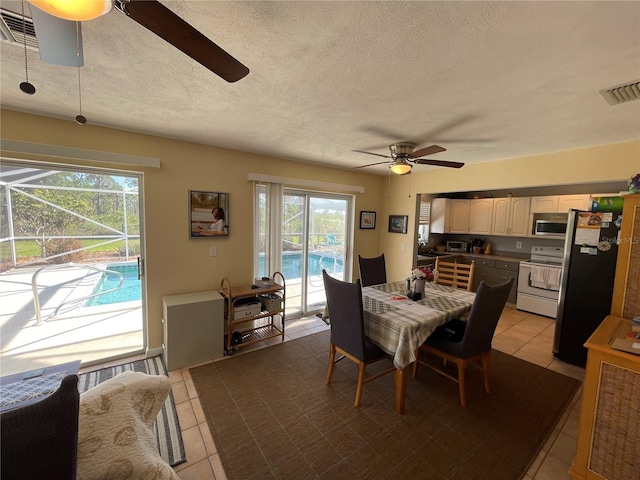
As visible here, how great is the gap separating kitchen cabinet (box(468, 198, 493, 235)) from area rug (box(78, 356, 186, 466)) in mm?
5466

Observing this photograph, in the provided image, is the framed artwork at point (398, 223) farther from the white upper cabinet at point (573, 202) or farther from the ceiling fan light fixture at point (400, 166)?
the white upper cabinet at point (573, 202)

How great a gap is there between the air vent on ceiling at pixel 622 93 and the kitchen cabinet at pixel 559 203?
2.89m

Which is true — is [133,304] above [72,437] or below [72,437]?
below

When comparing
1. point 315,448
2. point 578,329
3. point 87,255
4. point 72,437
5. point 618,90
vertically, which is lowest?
point 315,448

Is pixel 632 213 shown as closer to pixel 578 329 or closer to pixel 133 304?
pixel 578 329

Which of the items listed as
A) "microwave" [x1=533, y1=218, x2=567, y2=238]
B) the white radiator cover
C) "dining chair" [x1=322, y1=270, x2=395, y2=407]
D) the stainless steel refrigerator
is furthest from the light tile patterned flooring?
"microwave" [x1=533, y1=218, x2=567, y2=238]

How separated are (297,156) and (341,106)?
162 centimetres

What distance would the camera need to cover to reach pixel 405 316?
216 cm

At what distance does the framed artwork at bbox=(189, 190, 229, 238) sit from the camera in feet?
9.73

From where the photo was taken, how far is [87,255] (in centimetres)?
263

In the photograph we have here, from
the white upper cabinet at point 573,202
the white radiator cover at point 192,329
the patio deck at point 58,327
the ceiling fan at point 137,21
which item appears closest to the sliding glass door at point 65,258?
the patio deck at point 58,327

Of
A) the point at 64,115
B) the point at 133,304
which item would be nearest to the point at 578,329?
the point at 133,304

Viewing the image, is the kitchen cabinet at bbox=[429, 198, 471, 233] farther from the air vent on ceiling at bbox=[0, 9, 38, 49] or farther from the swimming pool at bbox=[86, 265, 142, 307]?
the air vent on ceiling at bbox=[0, 9, 38, 49]

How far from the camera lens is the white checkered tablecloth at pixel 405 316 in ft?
6.54
